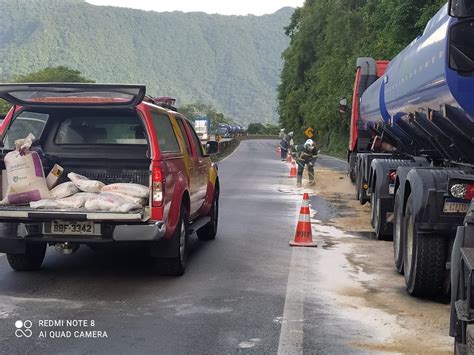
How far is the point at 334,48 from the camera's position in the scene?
64125 mm

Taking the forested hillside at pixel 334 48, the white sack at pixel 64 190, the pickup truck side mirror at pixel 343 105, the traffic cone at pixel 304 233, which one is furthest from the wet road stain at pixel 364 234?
the forested hillside at pixel 334 48

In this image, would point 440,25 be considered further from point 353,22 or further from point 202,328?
point 353,22

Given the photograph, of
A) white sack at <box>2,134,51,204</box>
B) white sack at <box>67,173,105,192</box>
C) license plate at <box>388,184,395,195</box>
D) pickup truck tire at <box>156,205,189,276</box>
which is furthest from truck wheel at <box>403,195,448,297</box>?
white sack at <box>2,134,51,204</box>

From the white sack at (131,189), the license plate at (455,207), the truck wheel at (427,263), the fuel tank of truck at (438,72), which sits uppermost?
the fuel tank of truck at (438,72)

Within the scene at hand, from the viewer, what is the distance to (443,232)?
20.7 feet

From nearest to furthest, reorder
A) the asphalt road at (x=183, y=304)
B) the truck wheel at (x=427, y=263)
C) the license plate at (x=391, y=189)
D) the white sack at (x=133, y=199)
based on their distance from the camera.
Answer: the asphalt road at (x=183, y=304)
the truck wheel at (x=427, y=263)
the white sack at (x=133, y=199)
the license plate at (x=391, y=189)

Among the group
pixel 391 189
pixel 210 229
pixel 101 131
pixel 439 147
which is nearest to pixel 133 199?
pixel 101 131

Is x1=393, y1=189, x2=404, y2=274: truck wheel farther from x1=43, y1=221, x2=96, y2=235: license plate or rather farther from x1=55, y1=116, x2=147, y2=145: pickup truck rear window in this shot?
x1=43, y1=221, x2=96, y2=235: license plate

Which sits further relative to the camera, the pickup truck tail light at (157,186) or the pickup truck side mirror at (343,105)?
the pickup truck side mirror at (343,105)

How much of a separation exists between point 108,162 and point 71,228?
4.59ft

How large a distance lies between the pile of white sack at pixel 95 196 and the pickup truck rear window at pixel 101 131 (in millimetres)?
1015

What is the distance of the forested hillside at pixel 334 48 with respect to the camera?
36241 millimetres

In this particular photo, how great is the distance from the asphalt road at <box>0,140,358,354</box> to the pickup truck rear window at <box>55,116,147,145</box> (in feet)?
4.78

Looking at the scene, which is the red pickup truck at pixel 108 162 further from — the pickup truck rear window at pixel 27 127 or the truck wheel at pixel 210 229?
the truck wheel at pixel 210 229
